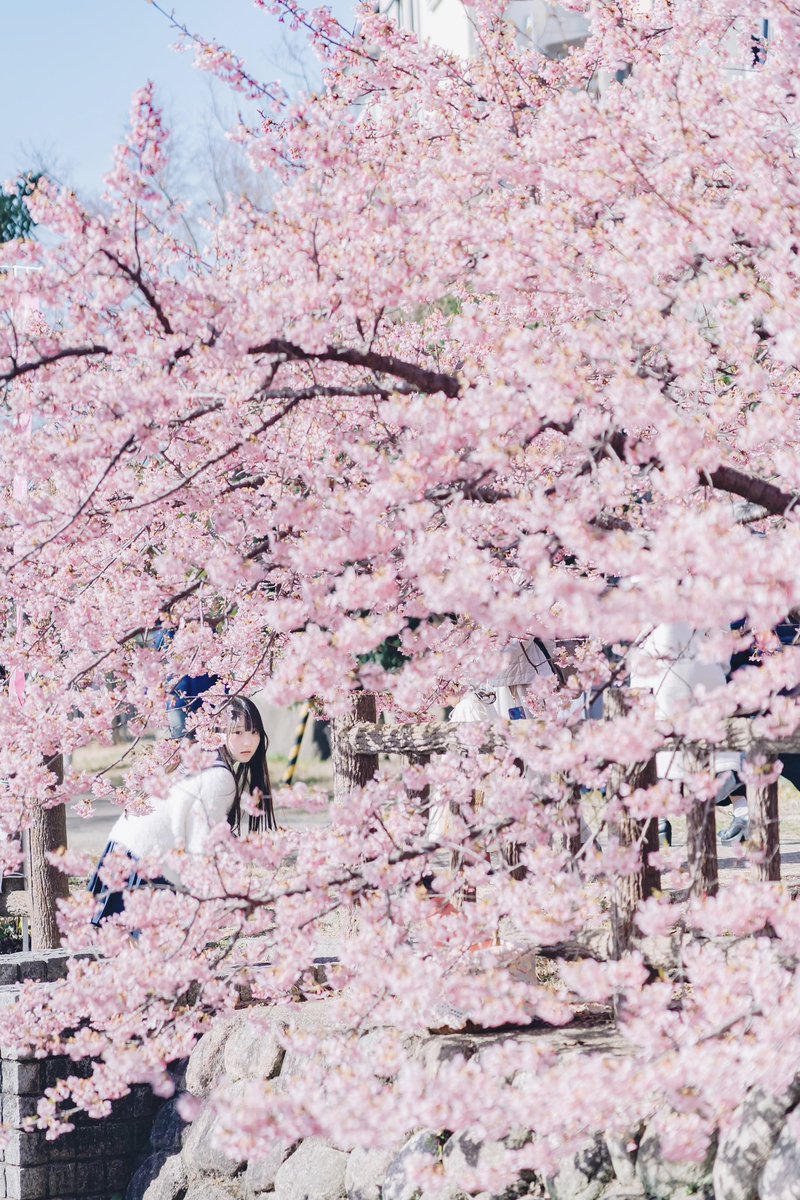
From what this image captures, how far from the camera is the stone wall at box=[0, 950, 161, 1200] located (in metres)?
6.12

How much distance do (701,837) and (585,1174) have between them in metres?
1.28

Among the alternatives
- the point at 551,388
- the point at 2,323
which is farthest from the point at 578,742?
the point at 2,323

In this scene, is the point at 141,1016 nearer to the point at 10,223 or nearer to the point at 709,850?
the point at 709,850

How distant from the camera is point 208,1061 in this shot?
615cm

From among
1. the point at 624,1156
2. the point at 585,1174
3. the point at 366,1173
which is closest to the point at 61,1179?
the point at 366,1173

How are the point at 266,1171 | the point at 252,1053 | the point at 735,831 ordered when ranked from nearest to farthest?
the point at 266,1171
the point at 252,1053
the point at 735,831

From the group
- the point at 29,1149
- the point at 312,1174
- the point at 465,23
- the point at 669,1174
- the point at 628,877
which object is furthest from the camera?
the point at 465,23

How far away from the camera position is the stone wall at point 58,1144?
241 inches

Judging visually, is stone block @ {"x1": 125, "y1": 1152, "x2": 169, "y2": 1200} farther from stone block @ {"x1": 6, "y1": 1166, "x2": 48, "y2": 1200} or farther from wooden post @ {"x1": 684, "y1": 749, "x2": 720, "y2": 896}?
wooden post @ {"x1": 684, "y1": 749, "x2": 720, "y2": 896}

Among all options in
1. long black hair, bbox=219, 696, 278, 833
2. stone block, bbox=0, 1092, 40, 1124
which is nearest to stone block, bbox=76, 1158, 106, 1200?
stone block, bbox=0, 1092, 40, 1124

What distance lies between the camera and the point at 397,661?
57.3 feet

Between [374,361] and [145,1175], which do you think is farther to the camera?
[145,1175]

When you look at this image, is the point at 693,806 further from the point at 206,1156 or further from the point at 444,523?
the point at 206,1156

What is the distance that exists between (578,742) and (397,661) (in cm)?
1359
